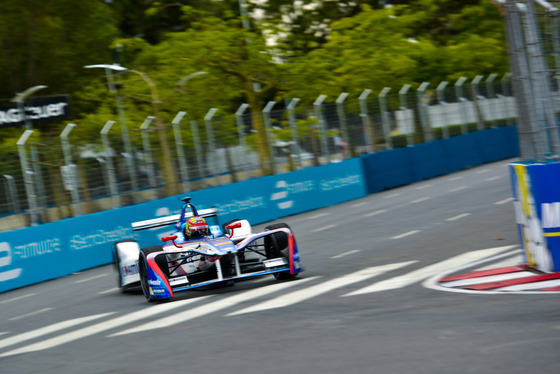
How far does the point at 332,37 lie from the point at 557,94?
1204 inches

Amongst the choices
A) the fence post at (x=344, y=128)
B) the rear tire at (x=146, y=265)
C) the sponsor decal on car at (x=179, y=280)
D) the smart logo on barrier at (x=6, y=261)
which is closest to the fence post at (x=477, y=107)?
the fence post at (x=344, y=128)

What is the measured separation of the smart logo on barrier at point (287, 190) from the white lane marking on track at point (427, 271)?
12.0m

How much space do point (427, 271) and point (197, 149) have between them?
12.6 meters

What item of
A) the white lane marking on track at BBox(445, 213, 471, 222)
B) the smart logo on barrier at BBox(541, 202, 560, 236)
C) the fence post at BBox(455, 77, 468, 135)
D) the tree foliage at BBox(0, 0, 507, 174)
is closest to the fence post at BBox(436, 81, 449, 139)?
the fence post at BBox(455, 77, 468, 135)

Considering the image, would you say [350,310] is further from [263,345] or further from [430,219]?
[430,219]

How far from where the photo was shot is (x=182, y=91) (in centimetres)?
3225

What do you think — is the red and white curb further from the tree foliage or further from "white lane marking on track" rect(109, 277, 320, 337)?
the tree foliage

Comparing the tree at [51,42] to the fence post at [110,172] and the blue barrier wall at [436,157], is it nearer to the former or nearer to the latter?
the blue barrier wall at [436,157]

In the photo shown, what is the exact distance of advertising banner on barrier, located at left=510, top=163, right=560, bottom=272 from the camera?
9.30m

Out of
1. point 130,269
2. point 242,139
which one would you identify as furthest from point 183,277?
point 242,139

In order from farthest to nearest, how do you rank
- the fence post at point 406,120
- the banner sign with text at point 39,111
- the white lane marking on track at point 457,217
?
the banner sign with text at point 39,111 → the fence post at point 406,120 → the white lane marking on track at point 457,217

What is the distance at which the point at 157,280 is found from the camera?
11.4 m

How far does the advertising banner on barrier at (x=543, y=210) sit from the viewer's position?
30.5 ft

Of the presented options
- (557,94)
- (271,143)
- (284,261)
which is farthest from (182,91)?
(557,94)
